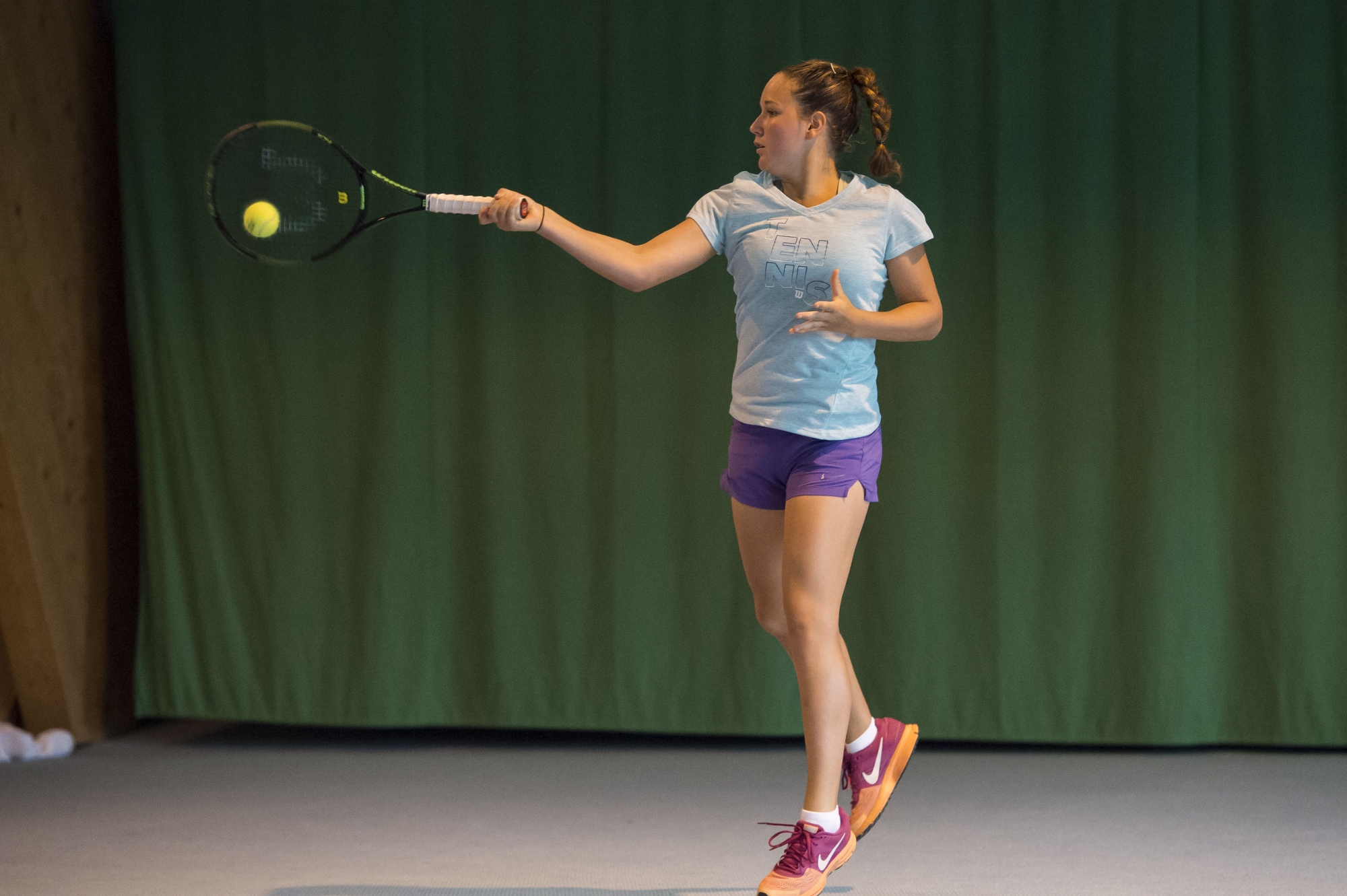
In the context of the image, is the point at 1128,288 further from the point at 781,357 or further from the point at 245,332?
the point at 245,332

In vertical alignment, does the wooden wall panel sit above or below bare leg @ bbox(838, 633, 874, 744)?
above

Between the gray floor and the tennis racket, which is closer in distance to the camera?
the tennis racket

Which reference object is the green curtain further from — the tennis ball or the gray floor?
the tennis ball

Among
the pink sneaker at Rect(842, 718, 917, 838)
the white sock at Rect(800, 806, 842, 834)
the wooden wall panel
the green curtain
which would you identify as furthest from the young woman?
the wooden wall panel

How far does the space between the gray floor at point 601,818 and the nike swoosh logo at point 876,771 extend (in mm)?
224

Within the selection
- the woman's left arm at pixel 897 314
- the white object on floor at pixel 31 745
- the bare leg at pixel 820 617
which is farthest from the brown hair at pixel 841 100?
the white object on floor at pixel 31 745

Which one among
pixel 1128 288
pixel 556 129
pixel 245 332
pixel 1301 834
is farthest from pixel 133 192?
pixel 1301 834

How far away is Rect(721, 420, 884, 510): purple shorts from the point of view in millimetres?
2264

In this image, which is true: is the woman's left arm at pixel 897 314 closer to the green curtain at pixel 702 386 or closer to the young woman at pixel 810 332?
the young woman at pixel 810 332

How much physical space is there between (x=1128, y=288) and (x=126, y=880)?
9.73 feet

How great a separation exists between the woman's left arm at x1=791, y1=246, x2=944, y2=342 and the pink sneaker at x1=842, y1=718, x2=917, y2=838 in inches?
31.2

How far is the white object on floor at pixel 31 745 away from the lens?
3.62 meters

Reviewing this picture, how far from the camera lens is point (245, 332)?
12.8ft

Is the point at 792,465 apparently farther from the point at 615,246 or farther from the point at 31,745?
the point at 31,745
